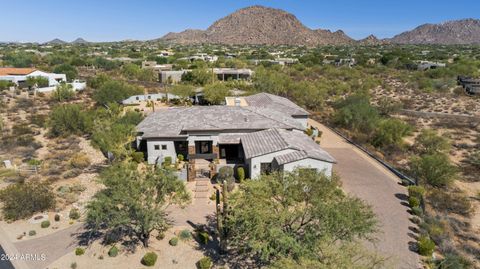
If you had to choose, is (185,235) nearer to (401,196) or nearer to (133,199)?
(133,199)

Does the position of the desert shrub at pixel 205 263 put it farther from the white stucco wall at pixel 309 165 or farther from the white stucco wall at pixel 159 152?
the white stucco wall at pixel 159 152

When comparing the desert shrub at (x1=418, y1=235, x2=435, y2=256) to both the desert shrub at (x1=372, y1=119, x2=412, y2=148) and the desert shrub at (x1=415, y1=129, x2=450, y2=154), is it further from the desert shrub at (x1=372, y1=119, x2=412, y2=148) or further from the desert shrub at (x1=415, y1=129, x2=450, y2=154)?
the desert shrub at (x1=372, y1=119, x2=412, y2=148)

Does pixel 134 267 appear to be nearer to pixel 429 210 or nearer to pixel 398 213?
pixel 398 213

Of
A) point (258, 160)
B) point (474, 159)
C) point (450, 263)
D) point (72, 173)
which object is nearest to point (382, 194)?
point (450, 263)

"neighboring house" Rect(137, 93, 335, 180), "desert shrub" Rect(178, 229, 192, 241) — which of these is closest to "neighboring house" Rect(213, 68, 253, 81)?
"neighboring house" Rect(137, 93, 335, 180)

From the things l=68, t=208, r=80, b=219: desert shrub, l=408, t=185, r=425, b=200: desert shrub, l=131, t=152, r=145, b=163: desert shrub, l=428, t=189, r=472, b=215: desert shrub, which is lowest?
l=428, t=189, r=472, b=215: desert shrub
